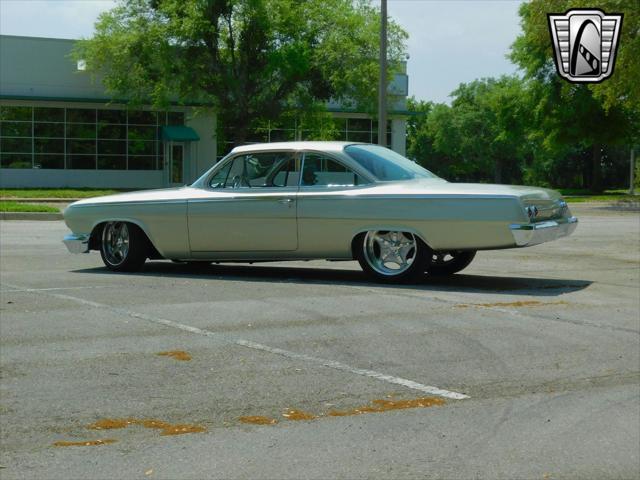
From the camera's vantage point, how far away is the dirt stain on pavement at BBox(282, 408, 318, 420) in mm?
6062

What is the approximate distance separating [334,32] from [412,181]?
134 feet

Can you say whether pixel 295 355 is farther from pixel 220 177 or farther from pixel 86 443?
pixel 220 177

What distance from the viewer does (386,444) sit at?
18.5ft

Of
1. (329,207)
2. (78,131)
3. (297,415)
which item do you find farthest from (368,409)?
(78,131)

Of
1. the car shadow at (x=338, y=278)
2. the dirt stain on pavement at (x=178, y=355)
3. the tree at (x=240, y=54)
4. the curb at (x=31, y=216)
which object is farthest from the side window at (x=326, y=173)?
the tree at (x=240, y=54)

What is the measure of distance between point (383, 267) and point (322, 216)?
823mm

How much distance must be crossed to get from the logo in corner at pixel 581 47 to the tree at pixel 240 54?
123ft

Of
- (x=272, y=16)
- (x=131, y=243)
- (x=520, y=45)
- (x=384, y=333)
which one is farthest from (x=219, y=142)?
(x=384, y=333)

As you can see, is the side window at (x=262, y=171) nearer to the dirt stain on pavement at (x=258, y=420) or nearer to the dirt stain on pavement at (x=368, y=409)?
the dirt stain on pavement at (x=368, y=409)

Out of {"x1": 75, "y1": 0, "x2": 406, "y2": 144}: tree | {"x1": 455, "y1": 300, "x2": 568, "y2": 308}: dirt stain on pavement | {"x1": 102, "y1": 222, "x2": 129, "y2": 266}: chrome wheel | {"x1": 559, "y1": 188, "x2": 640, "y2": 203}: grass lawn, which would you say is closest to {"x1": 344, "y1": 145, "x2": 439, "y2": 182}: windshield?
{"x1": 455, "y1": 300, "x2": 568, "y2": 308}: dirt stain on pavement

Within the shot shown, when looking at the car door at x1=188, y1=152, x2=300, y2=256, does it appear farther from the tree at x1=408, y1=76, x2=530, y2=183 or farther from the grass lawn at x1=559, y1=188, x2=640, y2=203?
the tree at x1=408, y1=76, x2=530, y2=183

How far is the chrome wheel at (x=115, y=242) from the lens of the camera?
12.2 m

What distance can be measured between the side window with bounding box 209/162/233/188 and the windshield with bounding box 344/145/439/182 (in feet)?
4.48

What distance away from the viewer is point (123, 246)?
12.2 meters
